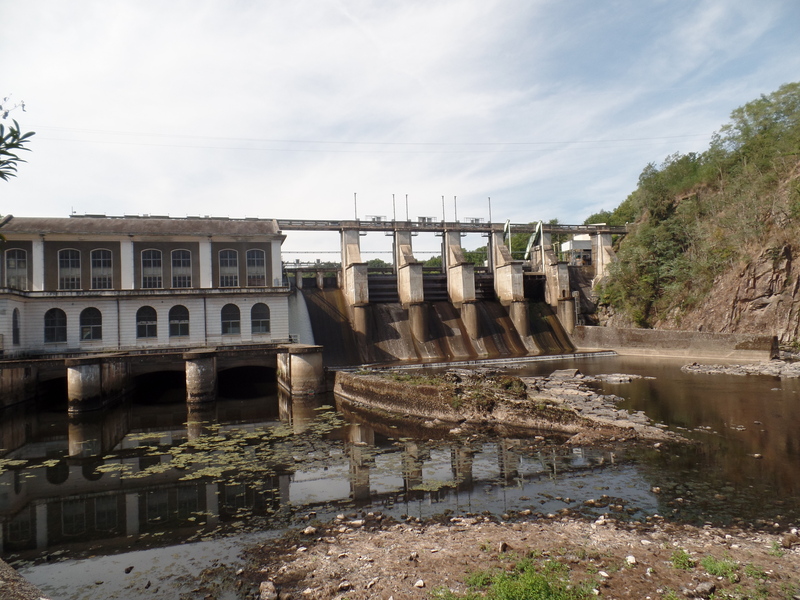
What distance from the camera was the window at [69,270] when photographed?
88.2ft

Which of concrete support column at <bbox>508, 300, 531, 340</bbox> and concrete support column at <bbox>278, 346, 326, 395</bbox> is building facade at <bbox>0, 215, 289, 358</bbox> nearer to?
concrete support column at <bbox>278, 346, 326, 395</bbox>

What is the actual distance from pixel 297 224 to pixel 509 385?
2270 centimetres

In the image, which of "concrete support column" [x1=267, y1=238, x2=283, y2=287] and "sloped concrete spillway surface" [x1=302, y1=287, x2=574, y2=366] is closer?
"concrete support column" [x1=267, y1=238, x2=283, y2=287]

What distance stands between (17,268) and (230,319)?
1162cm

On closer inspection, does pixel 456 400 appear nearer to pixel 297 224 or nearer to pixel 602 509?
pixel 602 509

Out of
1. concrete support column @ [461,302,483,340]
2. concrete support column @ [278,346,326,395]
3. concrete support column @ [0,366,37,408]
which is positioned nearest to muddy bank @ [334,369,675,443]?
concrete support column @ [278,346,326,395]

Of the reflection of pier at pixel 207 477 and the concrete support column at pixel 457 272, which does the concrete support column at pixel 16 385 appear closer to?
the reflection of pier at pixel 207 477

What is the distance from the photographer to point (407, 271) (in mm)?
34094

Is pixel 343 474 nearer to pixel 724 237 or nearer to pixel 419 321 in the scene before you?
pixel 419 321

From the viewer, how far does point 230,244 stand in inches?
1152

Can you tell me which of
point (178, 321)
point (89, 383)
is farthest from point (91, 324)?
point (89, 383)

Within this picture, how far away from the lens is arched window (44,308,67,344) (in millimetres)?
25359

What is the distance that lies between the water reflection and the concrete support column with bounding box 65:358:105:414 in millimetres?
1815

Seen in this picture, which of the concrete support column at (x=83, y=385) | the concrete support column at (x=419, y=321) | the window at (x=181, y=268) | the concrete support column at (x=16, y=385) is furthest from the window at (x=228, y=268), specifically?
the concrete support column at (x=419, y=321)
